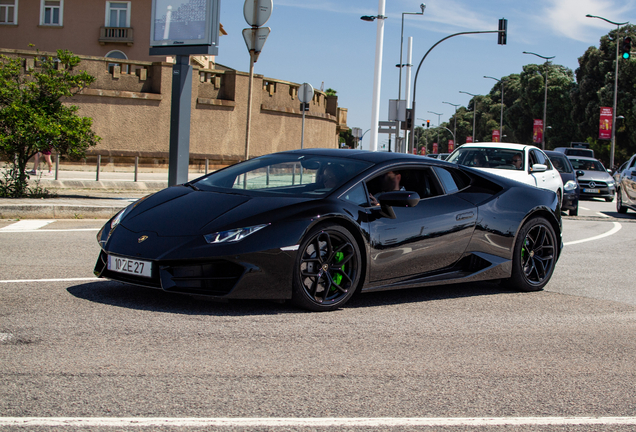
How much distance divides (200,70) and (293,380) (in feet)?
99.2

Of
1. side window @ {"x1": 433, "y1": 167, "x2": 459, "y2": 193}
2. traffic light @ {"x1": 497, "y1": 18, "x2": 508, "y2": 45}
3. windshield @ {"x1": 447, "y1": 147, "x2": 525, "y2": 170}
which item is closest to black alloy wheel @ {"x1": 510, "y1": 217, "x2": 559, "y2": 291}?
side window @ {"x1": 433, "y1": 167, "x2": 459, "y2": 193}

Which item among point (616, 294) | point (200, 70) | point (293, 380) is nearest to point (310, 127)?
point (200, 70)

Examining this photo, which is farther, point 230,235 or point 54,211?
point 54,211

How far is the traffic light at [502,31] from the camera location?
3106 cm

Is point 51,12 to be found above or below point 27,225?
above

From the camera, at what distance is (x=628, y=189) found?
17688 millimetres

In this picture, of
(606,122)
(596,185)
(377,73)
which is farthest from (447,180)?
(606,122)

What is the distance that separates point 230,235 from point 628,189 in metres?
15.0

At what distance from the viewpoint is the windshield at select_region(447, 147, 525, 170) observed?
1470 cm

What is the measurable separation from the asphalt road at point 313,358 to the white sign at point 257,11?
8.21m

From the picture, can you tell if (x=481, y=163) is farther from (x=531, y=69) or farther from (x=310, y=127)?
(x=531, y=69)

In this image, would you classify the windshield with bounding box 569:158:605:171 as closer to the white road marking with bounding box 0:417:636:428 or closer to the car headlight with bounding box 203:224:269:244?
the car headlight with bounding box 203:224:269:244

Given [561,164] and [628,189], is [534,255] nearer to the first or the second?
[628,189]

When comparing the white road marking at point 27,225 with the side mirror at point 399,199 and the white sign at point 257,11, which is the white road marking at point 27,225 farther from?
the side mirror at point 399,199
